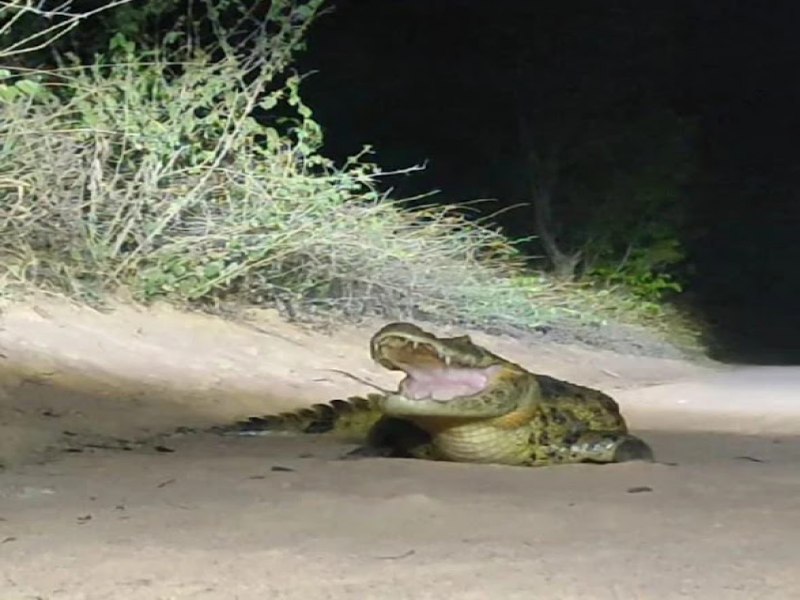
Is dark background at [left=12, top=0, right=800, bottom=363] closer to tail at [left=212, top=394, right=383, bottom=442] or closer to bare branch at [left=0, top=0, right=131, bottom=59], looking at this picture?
bare branch at [left=0, top=0, right=131, bottom=59]

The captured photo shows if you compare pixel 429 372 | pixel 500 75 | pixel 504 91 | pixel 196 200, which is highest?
pixel 500 75

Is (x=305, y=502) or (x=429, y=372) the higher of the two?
(x=429, y=372)

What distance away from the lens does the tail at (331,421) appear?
6.16 metres

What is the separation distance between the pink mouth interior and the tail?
3.39ft

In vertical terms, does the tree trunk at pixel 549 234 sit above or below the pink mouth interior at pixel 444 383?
above

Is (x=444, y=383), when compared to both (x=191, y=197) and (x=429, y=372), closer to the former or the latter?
(x=429, y=372)

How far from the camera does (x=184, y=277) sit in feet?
30.8

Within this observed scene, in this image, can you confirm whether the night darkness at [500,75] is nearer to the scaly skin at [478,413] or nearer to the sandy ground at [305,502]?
the sandy ground at [305,502]

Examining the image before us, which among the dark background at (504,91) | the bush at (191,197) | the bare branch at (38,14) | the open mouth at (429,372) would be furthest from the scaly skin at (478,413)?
the dark background at (504,91)

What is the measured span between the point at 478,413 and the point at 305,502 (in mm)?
1365

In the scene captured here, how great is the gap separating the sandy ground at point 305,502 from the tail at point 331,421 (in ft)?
0.65

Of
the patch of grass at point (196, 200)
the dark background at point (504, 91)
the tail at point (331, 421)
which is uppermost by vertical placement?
the dark background at point (504, 91)

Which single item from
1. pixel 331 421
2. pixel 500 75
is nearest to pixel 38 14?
pixel 331 421

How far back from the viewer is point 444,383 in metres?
5.13
